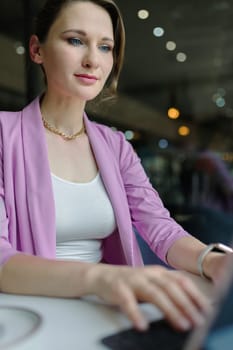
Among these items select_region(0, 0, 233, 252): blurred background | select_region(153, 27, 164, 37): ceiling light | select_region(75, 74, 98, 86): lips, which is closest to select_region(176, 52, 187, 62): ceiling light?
select_region(0, 0, 233, 252): blurred background

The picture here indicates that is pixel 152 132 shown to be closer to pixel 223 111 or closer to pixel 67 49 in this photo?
pixel 223 111

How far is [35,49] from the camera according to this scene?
0.85m

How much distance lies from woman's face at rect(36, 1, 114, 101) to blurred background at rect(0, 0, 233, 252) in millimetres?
552

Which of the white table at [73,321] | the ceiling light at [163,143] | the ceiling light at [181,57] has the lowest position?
the ceiling light at [163,143]

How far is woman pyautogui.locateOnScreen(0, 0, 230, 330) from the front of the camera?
2.45ft

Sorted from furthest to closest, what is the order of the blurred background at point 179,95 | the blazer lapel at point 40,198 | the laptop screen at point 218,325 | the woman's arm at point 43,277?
the blurred background at point 179,95 < the blazer lapel at point 40,198 < the woman's arm at point 43,277 < the laptop screen at point 218,325

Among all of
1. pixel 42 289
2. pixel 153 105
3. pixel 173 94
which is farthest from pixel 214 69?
pixel 42 289

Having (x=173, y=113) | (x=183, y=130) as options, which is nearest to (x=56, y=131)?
(x=183, y=130)

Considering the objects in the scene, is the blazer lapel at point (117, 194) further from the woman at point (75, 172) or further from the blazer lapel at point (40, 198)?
the blazer lapel at point (40, 198)

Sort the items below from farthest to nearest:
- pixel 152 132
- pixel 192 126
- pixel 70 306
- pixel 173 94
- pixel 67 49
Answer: pixel 173 94 < pixel 192 126 < pixel 152 132 < pixel 67 49 < pixel 70 306

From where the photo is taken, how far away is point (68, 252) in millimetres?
786

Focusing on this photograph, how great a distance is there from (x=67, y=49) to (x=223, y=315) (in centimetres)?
56

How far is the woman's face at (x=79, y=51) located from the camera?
750 mm

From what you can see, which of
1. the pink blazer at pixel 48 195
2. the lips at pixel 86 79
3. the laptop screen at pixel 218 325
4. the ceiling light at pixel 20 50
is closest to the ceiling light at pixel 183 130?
the ceiling light at pixel 20 50
